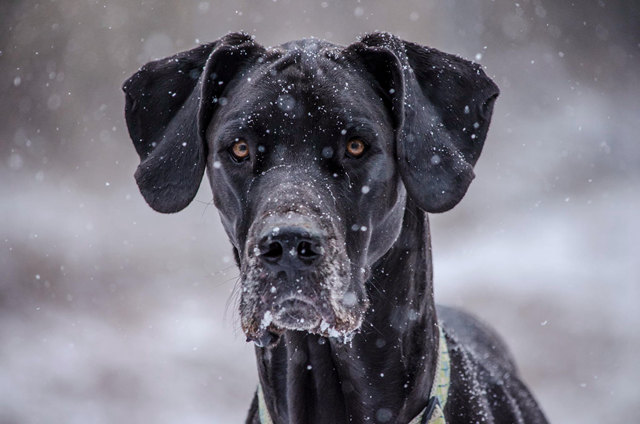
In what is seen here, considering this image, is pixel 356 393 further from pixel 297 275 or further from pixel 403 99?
pixel 403 99

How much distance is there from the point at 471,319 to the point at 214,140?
258cm

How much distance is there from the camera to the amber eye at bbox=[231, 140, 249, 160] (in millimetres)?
2826

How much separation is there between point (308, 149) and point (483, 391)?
1.26 m

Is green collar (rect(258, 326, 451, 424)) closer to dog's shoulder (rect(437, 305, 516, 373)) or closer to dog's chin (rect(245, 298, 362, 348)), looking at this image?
dog's chin (rect(245, 298, 362, 348))

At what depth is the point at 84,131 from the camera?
1134 centimetres

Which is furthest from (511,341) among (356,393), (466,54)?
(356,393)

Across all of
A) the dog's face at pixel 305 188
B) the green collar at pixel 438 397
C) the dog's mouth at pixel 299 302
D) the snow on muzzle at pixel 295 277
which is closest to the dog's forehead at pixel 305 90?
the dog's face at pixel 305 188

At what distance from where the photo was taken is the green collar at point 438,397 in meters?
2.79

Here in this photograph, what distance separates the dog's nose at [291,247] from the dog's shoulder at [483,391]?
0.87 meters

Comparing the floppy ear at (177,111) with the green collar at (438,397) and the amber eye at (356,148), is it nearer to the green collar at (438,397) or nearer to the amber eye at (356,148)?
the amber eye at (356,148)

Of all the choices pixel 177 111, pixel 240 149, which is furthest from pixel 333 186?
pixel 177 111

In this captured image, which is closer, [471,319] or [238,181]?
[238,181]

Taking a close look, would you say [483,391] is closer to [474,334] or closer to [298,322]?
[298,322]

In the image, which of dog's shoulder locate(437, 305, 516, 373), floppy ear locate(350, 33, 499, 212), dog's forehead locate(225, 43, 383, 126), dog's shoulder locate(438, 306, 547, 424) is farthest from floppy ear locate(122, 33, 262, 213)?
dog's shoulder locate(437, 305, 516, 373)
